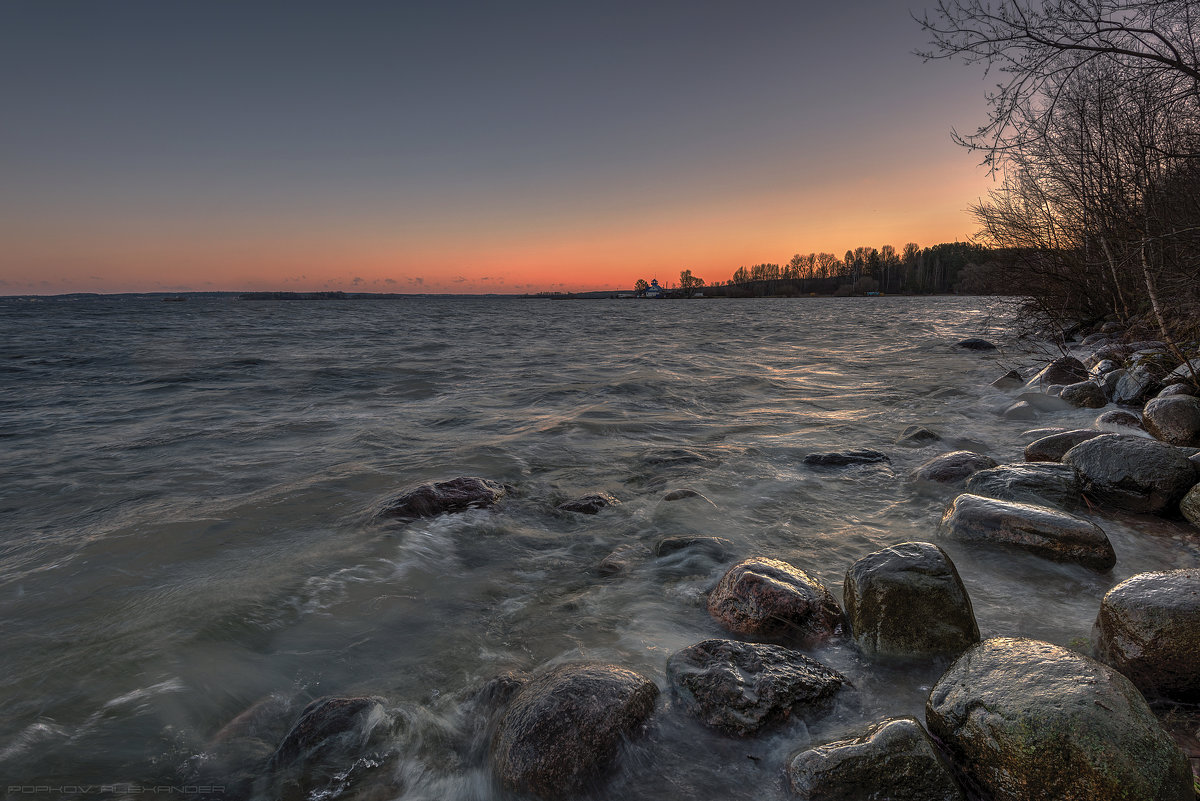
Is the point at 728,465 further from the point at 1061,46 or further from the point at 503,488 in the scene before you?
the point at 1061,46

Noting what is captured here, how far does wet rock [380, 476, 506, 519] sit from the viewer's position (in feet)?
18.3

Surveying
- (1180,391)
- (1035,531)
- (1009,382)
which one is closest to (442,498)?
(1035,531)

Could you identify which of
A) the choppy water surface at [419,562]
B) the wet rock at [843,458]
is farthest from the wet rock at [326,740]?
the wet rock at [843,458]

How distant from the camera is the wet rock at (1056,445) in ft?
19.6

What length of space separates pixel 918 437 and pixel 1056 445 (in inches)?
72.8

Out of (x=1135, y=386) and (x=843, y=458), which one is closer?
(x=843, y=458)

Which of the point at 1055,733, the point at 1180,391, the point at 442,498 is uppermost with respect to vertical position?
the point at 1180,391

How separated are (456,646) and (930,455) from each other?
6.33 m

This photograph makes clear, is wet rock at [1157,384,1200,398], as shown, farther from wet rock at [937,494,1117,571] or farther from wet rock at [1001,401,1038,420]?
wet rock at [937,494,1117,571]

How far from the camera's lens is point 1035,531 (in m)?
4.07

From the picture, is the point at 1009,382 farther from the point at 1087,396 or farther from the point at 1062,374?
the point at 1087,396

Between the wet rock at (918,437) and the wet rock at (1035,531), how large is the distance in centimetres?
330

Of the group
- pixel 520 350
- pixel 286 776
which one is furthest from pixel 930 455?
pixel 520 350

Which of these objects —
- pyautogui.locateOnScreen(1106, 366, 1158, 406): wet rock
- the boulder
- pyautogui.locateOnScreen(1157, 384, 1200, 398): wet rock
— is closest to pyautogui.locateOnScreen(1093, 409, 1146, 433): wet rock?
pyautogui.locateOnScreen(1157, 384, 1200, 398): wet rock
